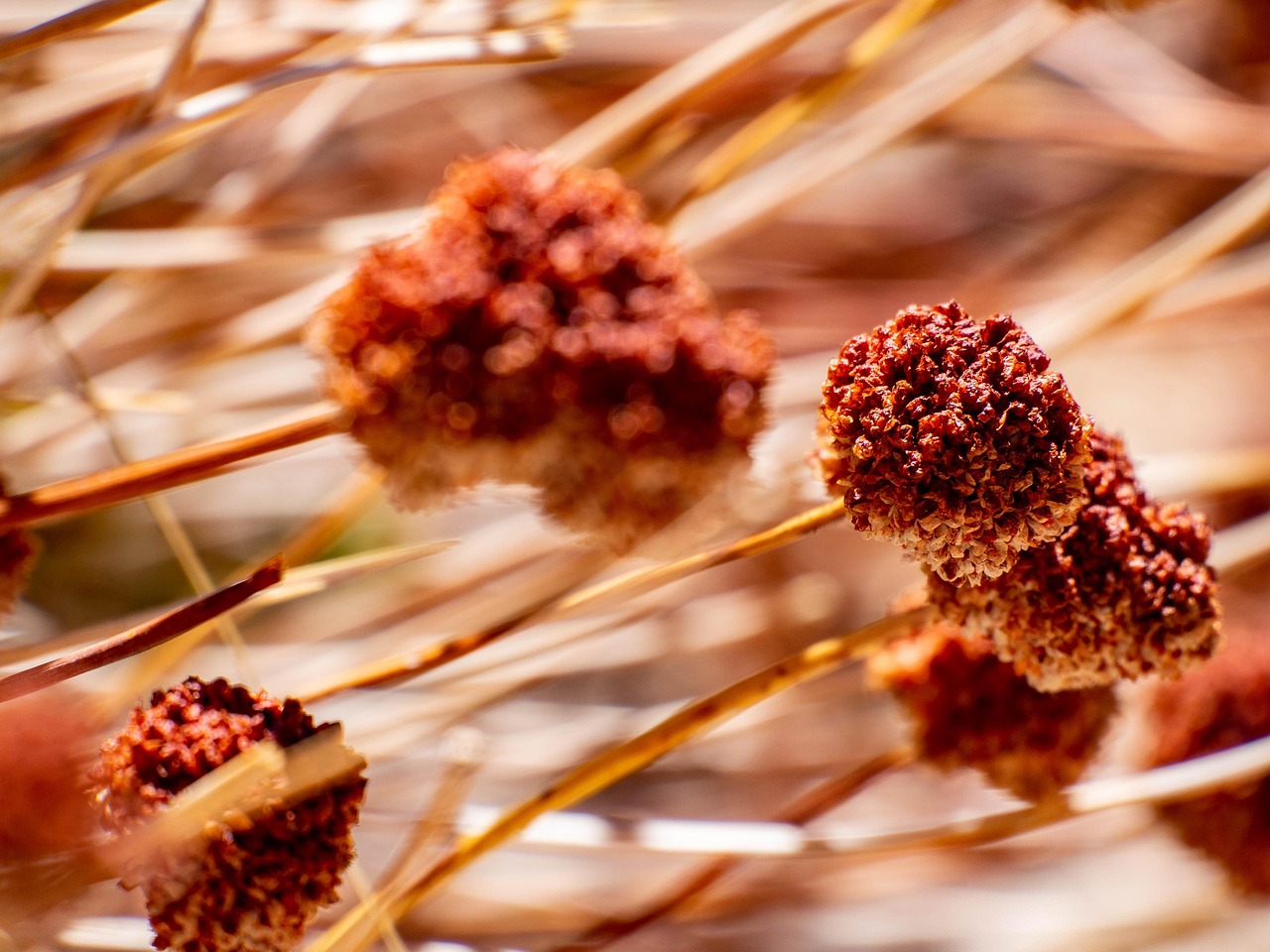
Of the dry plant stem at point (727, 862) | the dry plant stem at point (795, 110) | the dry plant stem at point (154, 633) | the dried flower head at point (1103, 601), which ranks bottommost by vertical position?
the dry plant stem at point (727, 862)

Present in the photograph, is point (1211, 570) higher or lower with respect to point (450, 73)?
lower

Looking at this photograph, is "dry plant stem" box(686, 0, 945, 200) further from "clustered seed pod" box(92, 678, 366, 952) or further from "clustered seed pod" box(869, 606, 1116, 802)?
"clustered seed pod" box(92, 678, 366, 952)

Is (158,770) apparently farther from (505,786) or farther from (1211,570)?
(505,786)

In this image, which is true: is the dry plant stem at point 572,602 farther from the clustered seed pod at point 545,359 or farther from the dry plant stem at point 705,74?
the dry plant stem at point 705,74

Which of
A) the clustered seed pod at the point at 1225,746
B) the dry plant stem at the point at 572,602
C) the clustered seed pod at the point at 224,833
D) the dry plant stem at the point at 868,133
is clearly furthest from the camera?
the dry plant stem at the point at 868,133

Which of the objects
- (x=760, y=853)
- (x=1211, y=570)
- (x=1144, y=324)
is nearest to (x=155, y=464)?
(x=760, y=853)

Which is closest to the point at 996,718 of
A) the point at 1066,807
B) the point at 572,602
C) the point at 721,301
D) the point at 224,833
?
the point at 1066,807

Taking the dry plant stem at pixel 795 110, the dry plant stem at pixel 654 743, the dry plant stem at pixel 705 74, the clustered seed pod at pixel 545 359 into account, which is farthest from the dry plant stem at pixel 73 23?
the dry plant stem at pixel 654 743
